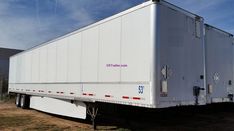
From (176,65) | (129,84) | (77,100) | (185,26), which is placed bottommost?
(77,100)

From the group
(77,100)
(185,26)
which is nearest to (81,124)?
(77,100)

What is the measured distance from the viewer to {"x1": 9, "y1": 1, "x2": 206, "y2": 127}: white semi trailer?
19.9 feet

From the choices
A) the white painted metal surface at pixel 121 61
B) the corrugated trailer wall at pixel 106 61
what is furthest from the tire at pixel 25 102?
the white painted metal surface at pixel 121 61

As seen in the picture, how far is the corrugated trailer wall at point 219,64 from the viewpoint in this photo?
302 inches

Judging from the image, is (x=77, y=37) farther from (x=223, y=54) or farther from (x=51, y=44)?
(x=223, y=54)

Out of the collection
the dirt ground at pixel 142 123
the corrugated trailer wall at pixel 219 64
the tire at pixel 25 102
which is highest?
the corrugated trailer wall at pixel 219 64

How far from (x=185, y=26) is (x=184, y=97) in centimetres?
183

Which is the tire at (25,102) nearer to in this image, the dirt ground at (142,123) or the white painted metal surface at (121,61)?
the dirt ground at (142,123)

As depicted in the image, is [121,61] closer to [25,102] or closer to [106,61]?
[106,61]

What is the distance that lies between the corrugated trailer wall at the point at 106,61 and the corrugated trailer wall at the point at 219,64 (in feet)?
7.85

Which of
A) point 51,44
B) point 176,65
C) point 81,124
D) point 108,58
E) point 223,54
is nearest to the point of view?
point 176,65

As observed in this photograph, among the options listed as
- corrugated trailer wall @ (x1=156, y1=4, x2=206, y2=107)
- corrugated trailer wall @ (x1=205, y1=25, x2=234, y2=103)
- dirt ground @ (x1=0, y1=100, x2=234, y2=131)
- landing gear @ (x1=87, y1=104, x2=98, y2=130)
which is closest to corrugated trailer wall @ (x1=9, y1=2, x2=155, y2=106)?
corrugated trailer wall @ (x1=156, y1=4, x2=206, y2=107)

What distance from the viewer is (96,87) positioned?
7891 mm

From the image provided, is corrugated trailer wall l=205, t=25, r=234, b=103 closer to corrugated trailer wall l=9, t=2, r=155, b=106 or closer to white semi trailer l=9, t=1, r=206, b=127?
white semi trailer l=9, t=1, r=206, b=127
